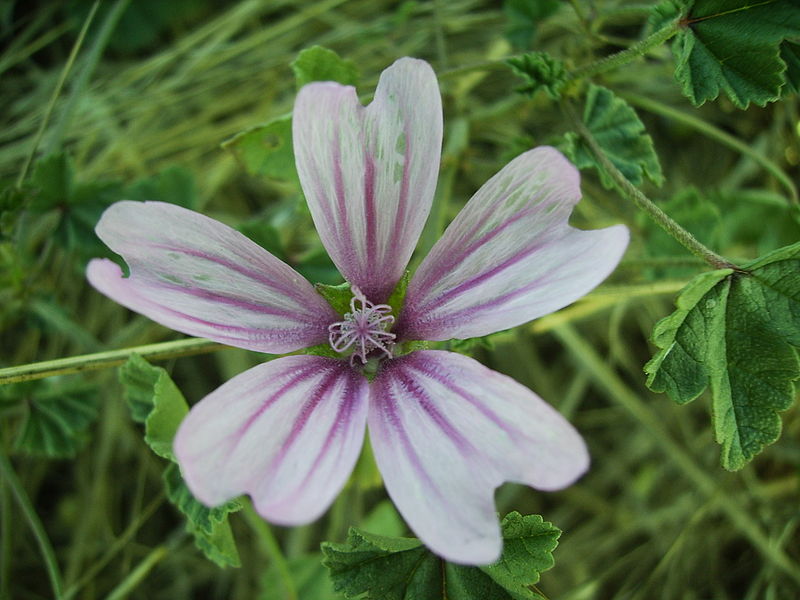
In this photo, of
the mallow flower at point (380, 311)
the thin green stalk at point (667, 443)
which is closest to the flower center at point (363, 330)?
the mallow flower at point (380, 311)

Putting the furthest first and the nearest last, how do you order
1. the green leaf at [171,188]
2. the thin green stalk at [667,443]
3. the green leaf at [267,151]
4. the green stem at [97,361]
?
the thin green stalk at [667,443] → the green leaf at [171,188] → the green leaf at [267,151] → the green stem at [97,361]

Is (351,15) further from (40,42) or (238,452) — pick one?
(238,452)

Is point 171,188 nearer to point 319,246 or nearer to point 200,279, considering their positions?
point 319,246

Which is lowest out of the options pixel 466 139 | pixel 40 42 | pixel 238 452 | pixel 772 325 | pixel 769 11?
pixel 772 325

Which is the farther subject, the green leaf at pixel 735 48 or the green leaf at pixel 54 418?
the green leaf at pixel 54 418

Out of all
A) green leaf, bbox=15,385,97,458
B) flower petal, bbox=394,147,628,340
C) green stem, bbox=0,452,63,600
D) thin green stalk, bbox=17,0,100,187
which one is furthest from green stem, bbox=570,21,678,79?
green stem, bbox=0,452,63,600

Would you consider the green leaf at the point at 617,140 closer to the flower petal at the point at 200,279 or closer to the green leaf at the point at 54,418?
the flower petal at the point at 200,279

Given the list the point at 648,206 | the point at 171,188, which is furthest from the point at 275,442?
the point at 171,188

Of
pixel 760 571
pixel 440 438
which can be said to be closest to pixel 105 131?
pixel 440 438
